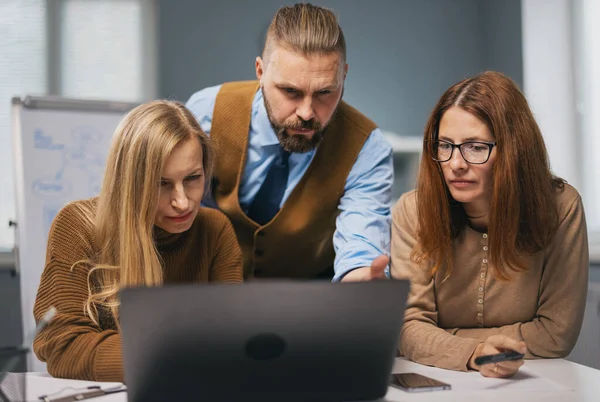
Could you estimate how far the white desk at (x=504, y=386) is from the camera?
1.06 metres

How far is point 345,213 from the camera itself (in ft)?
6.01

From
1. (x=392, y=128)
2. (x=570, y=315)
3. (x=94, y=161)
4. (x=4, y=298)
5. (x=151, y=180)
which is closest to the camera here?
(x=151, y=180)

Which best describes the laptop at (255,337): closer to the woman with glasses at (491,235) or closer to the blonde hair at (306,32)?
the woman with glasses at (491,235)

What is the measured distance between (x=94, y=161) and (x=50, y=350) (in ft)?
3.73

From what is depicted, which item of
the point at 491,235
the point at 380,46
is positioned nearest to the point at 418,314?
the point at 491,235

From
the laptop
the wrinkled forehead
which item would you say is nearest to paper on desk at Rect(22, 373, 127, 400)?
the laptop

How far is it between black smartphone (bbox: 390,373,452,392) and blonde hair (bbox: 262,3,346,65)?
2.73 feet

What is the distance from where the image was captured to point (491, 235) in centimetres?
152

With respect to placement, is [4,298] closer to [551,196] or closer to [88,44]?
[88,44]

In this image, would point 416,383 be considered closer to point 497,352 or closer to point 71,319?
point 497,352

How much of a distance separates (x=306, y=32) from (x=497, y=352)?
90 centimetres

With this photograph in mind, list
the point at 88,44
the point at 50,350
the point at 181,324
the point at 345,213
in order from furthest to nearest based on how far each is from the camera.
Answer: the point at 88,44 < the point at 345,213 < the point at 50,350 < the point at 181,324

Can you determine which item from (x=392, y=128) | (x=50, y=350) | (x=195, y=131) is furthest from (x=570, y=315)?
(x=392, y=128)

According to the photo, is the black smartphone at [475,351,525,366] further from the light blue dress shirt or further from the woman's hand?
the light blue dress shirt
